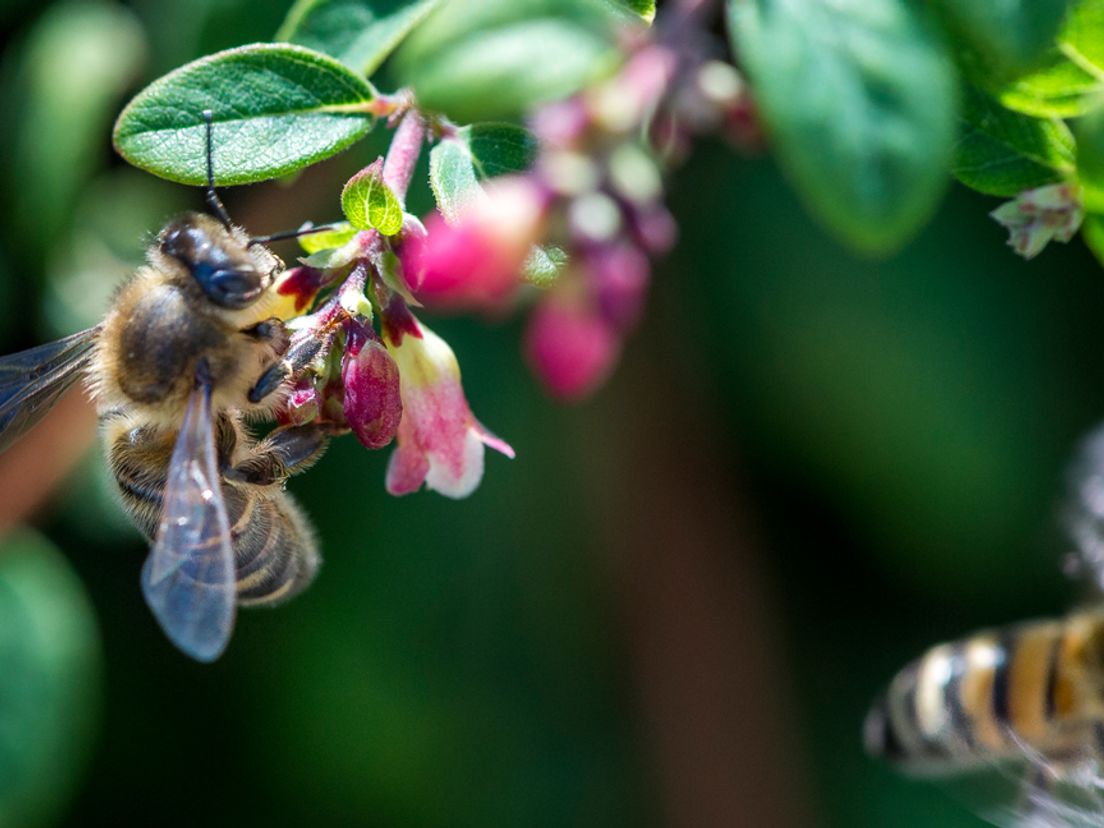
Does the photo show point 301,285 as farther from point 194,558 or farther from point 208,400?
point 194,558

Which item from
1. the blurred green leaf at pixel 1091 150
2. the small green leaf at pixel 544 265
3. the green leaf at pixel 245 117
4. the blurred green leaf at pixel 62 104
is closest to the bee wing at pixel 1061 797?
the blurred green leaf at pixel 1091 150

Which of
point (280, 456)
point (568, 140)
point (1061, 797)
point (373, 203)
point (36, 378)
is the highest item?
point (568, 140)

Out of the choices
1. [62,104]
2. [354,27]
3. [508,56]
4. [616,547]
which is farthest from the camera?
[616,547]

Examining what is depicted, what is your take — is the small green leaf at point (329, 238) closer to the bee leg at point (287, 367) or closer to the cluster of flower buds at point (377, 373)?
the cluster of flower buds at point (377, 373)

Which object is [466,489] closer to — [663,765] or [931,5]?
[931,5]

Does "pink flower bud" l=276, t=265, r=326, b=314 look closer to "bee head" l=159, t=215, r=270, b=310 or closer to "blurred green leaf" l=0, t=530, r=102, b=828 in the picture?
"bee head" l=159, t=215, r=270, b=310

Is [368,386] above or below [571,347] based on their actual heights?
below

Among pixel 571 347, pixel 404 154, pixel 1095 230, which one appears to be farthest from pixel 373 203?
pixel 1095 230

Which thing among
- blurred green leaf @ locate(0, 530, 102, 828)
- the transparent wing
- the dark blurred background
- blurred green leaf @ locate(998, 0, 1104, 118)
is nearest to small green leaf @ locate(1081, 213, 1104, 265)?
blurred green leaf @ locate(998, 0, 1104, 118)
